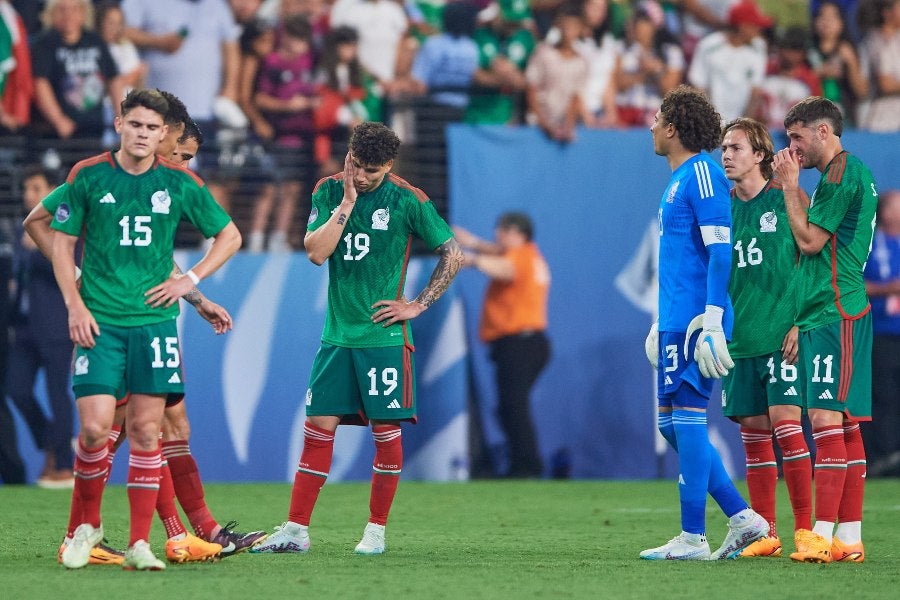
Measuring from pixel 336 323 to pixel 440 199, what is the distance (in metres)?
6.16

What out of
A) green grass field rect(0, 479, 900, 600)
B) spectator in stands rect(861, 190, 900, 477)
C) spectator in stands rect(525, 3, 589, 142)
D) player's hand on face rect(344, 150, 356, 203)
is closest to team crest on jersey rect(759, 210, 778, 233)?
green grass field rect(0, 479, 900, 600)

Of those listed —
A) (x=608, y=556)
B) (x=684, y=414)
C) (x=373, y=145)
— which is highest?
(x=373, y=145)

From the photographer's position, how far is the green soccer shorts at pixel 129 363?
6387 mm

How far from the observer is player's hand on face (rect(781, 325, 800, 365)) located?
7.61 meters

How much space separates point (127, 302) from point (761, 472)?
3.50 metres

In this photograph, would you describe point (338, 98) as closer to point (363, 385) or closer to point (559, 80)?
point (559, 80)

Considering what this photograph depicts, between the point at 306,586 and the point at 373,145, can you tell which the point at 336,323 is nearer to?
the point at 373,145

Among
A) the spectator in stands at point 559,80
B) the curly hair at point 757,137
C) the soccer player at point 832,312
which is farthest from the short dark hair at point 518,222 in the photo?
the soccer player at point 832,312

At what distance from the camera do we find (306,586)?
602 cm

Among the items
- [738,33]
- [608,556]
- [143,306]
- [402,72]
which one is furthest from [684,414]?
[738,33]

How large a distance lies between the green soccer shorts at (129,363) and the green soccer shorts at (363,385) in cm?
122

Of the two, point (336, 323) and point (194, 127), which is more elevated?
point (194, 127)

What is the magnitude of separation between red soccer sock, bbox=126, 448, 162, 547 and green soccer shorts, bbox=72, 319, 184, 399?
304 millimetres

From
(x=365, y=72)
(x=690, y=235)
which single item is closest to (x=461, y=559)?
(x=690, y=235)
